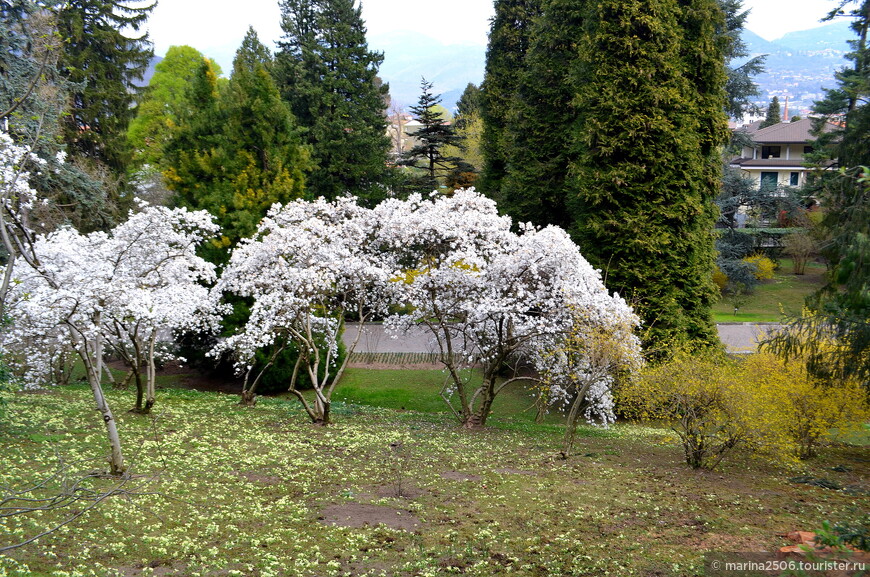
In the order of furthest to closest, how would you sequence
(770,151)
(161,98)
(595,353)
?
1. (770,151)
2. (161,98)
3. (595,353)

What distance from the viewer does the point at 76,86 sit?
2191cm

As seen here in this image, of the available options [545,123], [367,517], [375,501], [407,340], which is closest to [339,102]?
[545,123]

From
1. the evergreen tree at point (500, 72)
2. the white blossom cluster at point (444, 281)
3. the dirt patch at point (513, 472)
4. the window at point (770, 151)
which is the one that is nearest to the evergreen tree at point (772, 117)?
the window at point (770, 151)

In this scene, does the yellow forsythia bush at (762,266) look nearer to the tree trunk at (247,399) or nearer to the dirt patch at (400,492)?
the tree trunk at (247,399)

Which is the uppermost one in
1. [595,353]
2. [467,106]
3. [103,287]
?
[467,106]

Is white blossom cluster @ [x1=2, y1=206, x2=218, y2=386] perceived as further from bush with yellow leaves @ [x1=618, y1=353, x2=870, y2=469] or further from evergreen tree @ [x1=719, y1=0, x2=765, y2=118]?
evergreen tree @ [x1=719, y1=0, x2=765, y2=118]

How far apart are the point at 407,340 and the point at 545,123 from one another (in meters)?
11.8

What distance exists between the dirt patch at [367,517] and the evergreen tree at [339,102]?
2475 centimetres

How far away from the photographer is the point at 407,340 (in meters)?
30.0

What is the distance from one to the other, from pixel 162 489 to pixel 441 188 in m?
30.1

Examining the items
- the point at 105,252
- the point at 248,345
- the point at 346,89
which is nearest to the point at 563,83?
the point at 346,89

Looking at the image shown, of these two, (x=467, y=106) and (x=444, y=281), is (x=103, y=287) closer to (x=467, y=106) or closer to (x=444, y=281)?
(x=444, y=281)

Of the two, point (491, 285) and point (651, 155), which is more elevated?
point (651, 155)

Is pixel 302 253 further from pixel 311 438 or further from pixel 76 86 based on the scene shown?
pixel 76 86
